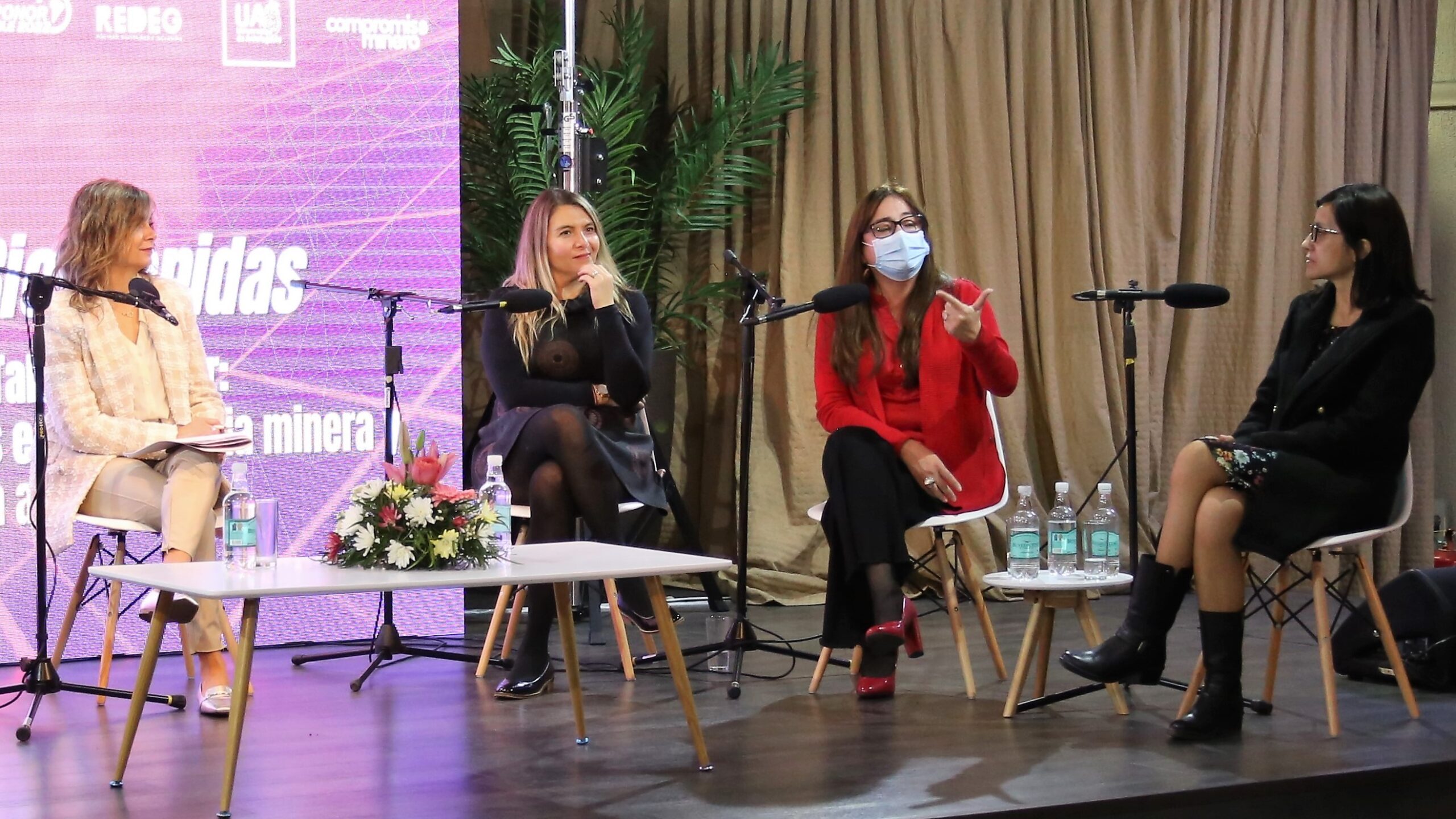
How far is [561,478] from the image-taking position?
3.77 metres

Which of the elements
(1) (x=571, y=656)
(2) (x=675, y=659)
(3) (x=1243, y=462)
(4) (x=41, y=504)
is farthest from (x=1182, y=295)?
(4) (x=41, y=504)

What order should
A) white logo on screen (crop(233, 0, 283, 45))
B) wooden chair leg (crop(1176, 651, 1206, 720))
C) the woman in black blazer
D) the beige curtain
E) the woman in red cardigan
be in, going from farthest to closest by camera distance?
the beige curtain
white logo on screen (crop(233, 0, 283, 45))
the woman in red cardigan
wooden chair leg (crop(1176, 651, 1206, 720))
the woman in black blazer

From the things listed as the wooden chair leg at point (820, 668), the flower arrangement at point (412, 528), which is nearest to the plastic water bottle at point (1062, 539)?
the wooden chair leg at point (820, 668)

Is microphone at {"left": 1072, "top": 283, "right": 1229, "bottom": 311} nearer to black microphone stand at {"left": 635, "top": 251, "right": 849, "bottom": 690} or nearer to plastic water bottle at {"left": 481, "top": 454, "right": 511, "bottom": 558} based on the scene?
black microphone stand at {"left": 635, "top": 251, "right": 849, "bottom": 690}

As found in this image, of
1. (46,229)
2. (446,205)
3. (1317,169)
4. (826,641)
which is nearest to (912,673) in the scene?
(826,641)

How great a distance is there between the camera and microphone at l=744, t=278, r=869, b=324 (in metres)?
3.23

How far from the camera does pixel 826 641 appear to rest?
3545mm

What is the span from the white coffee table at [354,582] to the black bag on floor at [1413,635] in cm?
174

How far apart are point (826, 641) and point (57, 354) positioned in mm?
2013

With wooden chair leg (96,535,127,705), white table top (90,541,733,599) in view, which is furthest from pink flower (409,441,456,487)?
wooden chair leg (96,535,127,705)

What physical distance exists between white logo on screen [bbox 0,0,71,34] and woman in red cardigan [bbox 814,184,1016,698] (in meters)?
2.24

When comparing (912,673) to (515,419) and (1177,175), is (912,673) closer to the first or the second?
(515,419)

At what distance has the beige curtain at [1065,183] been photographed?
17.5 ft

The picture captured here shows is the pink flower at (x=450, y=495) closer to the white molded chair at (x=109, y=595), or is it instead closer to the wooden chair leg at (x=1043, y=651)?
the white molded chair at (x=109, y=595)
